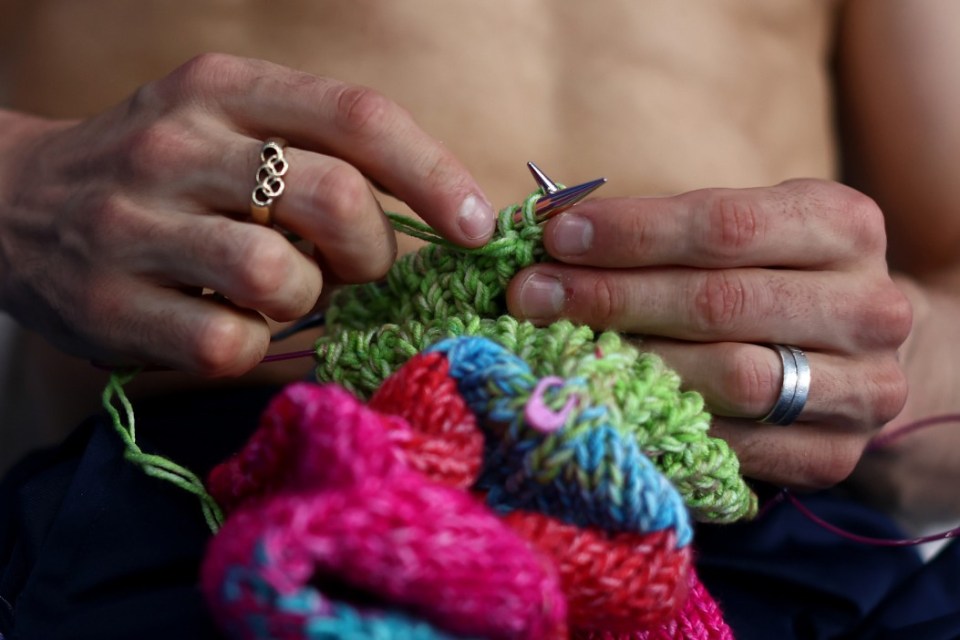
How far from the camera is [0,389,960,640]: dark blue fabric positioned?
57 cm

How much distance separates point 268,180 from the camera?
552 mm

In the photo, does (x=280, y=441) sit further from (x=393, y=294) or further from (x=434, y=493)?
(x=393, y=294)

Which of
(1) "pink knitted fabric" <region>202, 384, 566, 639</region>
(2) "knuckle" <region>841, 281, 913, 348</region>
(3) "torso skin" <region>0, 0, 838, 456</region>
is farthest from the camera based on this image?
(3) "torso skin" <region>0, 0, 838, 456</region>

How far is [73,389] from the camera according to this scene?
35.9 inches

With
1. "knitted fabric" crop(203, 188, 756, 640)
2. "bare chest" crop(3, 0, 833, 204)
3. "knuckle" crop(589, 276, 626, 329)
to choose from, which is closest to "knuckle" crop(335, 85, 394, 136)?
"knitted fabric" crop(203, 188, 756, 640)

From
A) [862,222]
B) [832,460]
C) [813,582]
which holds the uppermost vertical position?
[862,222]

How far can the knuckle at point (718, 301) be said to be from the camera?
2.00ft

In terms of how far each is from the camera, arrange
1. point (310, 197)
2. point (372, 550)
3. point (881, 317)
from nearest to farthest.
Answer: point (372, 550) → point (310, 197) → point (881, 317)

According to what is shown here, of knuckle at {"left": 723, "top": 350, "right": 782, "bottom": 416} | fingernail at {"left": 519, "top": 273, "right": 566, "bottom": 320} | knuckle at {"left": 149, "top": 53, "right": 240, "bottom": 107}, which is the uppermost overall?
knuckle at {"left": 149, "top": 53, "right": 240, "bottom": 107}

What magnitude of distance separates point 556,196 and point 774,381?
23 centimetres

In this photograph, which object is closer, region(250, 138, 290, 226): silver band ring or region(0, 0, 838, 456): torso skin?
region(250, 138, 290, 226): silver band ring

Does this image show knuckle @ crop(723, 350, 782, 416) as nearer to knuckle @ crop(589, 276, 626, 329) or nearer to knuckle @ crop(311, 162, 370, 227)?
knuckle @ crop(589, 276, 626, 329)

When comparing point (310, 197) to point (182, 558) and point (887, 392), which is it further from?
point (887, 392)

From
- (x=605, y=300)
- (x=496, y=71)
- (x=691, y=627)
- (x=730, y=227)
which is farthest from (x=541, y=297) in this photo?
(x=496, y=71)
